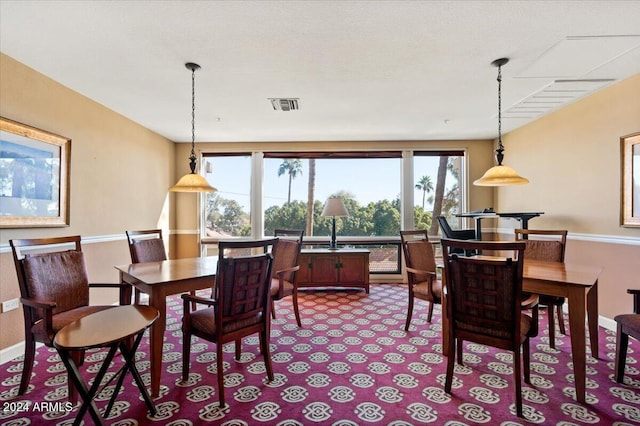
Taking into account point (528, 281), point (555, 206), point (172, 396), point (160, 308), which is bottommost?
point (172, 396)

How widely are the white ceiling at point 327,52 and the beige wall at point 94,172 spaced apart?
0.17m

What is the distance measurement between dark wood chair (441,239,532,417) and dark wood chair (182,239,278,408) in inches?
48.1

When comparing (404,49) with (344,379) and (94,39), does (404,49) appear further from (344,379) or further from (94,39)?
(344,379)

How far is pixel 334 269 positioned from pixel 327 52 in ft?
9.91

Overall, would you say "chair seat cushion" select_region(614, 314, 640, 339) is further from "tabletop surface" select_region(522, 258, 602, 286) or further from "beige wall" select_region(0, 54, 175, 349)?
"beige wall" select_region(0, 54, 175, 349)

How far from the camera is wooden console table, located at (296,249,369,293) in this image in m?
4.63

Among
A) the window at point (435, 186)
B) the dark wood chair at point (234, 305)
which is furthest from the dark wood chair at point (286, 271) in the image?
the window at point (435, 186)

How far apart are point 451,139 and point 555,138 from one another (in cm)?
157

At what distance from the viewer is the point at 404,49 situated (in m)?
2.44

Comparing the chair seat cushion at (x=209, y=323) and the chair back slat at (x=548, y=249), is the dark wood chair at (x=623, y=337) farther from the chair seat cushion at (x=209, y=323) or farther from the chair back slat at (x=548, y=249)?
the chair seat cushion at (x=209, y=323)

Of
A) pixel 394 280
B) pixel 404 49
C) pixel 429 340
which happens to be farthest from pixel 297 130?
pixel 429 340

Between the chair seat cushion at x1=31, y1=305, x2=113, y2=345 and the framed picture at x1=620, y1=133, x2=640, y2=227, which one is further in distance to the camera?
the framed picture at x1=620, y1=133, x2=640, y2=227

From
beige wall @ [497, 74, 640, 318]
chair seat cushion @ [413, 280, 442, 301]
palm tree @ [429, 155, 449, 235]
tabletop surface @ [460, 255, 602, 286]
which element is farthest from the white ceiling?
chair seat cushion @ [413, 280, 442, 301]

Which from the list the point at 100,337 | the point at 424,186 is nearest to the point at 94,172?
the point at 100,337
